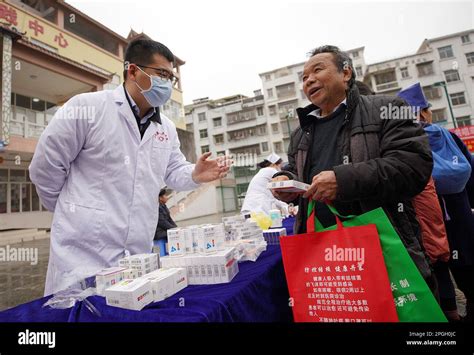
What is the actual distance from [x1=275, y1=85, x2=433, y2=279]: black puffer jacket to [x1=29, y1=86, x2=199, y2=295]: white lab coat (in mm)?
1169

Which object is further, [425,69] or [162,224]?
[425,69]

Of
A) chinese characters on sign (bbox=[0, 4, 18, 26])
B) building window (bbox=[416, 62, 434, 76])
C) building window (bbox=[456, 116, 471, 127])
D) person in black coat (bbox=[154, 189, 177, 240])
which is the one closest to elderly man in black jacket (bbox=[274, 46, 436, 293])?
person in black coat (bbox=[154, 189, 177, 240])

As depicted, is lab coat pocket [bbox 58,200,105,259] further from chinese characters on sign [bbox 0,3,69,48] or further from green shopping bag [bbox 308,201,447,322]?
chinese characters on sign [bbox 0,3,69,48]

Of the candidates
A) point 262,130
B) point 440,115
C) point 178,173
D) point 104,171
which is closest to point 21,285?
point 178,173

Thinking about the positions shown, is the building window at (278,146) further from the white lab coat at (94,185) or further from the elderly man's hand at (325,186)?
the elderly man's hand at (325,186)

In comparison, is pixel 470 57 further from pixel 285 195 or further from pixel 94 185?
pixel 94 185

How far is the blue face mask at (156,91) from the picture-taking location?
1762 mm

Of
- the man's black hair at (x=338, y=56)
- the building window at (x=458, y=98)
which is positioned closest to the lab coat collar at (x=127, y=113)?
the man's black hair at (x=338, y=56)

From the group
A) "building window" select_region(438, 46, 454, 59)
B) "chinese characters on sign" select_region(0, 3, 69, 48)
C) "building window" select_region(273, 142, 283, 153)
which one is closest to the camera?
"chinese characters on sign" select_region(0, 3, 69, 48)

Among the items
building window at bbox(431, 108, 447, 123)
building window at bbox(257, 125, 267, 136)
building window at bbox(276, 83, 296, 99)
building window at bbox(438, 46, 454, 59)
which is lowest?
building window at bbox(431, 108, 447, 123)

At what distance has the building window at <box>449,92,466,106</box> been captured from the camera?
1039 inches

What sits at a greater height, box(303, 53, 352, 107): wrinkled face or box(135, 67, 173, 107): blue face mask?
box(135, 67, 173, 107): blue face mask

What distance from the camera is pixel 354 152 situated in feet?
4.06

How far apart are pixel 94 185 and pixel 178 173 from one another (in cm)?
70
